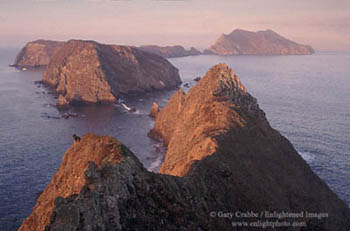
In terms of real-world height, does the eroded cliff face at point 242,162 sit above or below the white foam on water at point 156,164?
above

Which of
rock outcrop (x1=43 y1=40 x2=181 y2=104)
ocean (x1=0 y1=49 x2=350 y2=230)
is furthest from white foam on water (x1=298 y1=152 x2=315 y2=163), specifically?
rock outcrop (x1=43 y1=40 x2=181 y2=104)

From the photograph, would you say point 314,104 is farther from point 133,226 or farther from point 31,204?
point 133,226

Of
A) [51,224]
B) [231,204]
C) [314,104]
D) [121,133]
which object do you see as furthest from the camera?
[314,104]

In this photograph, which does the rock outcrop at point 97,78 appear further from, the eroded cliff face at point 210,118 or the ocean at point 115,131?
the eroded cliff face at point 210,118

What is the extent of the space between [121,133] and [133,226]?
8296cm

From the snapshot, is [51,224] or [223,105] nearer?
[51,224]

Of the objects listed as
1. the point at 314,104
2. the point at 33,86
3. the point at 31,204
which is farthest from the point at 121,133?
the point at 33,86

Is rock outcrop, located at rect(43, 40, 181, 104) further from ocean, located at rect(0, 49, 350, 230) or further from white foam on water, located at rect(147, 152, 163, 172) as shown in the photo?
white foam on water, located at rect(147, 152, 163, 172)

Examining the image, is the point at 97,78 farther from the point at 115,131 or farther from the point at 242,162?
the point at 242,162

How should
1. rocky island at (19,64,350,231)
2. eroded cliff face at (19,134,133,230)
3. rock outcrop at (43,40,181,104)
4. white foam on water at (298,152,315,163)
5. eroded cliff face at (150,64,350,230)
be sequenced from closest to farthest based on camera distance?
1. rocky island at (19,64,350,231)
2. eroded cliff face at (19,134,133,230)
3. eroded cliff face at (150,64,350,230)
4. white foam on water at (298,152,315,163)
5. rock outcrop at (43,40,181,104)

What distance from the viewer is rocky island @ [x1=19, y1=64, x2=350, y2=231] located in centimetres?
2453

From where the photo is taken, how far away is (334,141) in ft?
309

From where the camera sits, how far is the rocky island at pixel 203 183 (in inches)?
966

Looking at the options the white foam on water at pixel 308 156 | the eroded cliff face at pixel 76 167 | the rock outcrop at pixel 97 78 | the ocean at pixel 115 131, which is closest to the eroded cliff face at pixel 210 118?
the eroded cliff face at pixel 76 167
